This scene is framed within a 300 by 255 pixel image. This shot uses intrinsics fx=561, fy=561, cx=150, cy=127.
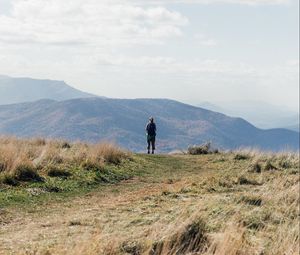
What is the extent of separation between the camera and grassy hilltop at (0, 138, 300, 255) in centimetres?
950

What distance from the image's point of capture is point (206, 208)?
42.5 ft

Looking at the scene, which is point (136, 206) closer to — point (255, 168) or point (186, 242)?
point (186, 242)

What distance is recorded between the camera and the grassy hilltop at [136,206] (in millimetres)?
9500

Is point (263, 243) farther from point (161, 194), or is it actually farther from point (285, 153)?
point (285, 153)

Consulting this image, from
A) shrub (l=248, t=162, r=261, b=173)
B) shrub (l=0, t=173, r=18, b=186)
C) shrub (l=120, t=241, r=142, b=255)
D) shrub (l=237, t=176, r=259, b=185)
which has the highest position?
shrub (l=248, t=162, r=261, b=173)

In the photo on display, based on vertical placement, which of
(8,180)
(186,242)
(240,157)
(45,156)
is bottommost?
(8,180)

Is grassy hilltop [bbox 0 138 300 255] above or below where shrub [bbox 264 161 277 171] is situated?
below

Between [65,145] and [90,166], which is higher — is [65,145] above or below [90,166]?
above

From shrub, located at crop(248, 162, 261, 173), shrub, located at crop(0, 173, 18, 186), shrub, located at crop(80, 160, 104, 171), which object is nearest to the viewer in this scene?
shrub, located at crop(0, 173, 18, 186)

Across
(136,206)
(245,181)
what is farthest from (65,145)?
(136,206)

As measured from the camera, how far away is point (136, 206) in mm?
14156

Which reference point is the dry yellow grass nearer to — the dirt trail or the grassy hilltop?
the grassy hilltop

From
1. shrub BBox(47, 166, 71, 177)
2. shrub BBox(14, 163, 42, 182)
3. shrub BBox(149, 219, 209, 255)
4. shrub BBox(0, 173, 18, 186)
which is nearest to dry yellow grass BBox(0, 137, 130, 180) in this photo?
shrub BBox(14, 163, 42, 182)

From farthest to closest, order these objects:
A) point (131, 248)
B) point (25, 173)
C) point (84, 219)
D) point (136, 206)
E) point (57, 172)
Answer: point (57, 172)
point (25, 173)
point (136, 206)
point (84, 219)
point (131, 248)
